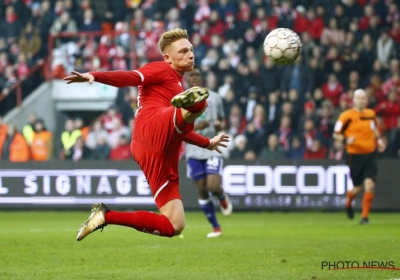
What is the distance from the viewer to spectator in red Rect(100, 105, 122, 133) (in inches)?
787

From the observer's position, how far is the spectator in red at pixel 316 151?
18.2 m

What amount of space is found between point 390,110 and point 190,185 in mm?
4588

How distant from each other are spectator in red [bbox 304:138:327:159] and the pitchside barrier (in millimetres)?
971

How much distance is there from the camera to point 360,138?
597 inches

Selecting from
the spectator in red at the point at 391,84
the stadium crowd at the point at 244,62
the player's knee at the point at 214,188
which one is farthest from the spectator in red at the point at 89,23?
the player's knee at the point at 214,188

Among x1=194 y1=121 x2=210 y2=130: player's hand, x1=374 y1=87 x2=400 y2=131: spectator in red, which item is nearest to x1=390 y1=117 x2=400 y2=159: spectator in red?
x1=374 y1=87 x2=400 y2=131: spectator in red

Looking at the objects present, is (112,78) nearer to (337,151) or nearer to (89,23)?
(337,151)

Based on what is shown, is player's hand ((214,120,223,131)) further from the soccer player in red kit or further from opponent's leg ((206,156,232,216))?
the soccer player in red kit

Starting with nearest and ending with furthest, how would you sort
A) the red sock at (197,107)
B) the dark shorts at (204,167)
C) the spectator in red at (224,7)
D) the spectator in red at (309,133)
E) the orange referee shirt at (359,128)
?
the red sock at (197,107) < the dark shorts at (204,167) < the orange referee shirt at (359,128) < the spectator in red at (309,133) < the spectator in red at (224,7)

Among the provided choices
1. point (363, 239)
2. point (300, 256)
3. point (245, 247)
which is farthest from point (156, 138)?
point (363, 239)

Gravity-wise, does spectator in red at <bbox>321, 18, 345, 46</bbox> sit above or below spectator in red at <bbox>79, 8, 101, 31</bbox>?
below

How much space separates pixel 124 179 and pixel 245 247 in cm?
703

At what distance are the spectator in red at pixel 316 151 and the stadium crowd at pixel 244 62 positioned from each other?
2cm

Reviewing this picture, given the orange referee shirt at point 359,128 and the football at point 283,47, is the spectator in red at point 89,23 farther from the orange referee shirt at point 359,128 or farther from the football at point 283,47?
the football at point 283,47
